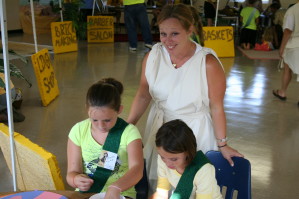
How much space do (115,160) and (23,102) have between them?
3240 mm

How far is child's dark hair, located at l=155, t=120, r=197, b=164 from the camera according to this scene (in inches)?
60.3

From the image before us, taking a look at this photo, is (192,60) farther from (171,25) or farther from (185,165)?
(185,165)

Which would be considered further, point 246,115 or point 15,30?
point 15,30

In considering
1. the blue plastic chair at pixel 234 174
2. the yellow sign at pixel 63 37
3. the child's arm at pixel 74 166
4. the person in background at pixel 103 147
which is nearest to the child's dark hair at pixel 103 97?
the person in background at pixel 103 147

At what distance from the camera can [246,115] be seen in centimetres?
447

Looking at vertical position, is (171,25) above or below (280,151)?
above

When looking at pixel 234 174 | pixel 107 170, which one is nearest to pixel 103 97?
pixel 107 170

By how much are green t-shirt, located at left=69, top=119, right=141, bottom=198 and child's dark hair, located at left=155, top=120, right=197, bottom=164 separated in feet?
0.84

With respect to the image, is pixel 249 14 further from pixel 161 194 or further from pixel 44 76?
pixel 161 194

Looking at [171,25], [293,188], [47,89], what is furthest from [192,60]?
[47,89]

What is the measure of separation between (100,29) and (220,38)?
9.80ft

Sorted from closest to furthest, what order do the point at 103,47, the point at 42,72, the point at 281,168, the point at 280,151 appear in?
the point at 281,168, the point at 280,151, the point at 42,72, the point at 103,47

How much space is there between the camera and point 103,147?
5.77 ft

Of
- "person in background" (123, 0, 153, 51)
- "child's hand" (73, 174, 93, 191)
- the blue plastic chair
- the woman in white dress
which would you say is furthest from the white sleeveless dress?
"person in background" (123, 0, 153, 51)
